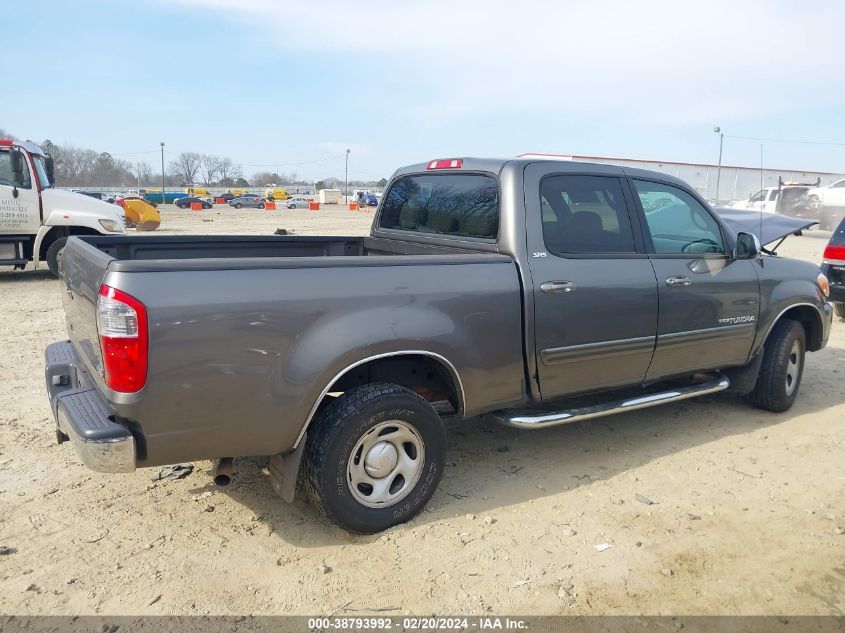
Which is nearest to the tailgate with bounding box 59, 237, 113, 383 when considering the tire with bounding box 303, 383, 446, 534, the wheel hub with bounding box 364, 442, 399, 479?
the tire with bounding box 303, 383, 446, 534

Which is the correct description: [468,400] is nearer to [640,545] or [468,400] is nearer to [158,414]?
[640,545]

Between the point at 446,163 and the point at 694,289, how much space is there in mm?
1845

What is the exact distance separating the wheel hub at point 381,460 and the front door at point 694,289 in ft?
6.39

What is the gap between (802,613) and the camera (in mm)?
2812

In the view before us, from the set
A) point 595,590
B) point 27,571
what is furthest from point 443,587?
point 27,571

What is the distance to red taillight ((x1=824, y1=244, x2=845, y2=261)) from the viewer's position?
834cm

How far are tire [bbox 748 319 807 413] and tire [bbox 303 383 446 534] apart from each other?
10.1 feet

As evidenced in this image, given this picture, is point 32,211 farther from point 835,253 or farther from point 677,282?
point 835,253

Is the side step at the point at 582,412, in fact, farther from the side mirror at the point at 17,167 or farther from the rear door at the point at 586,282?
the side mirror at the point at 17,167

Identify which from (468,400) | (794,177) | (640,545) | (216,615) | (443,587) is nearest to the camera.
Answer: (216,615)

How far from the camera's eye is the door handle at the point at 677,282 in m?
4.25

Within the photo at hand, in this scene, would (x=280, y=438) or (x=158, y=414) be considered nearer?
(x=158, y=414)

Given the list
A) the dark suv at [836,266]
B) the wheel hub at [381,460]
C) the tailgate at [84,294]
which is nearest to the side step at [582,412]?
the wheel hub at [381,460]

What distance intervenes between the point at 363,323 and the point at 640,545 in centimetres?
177
